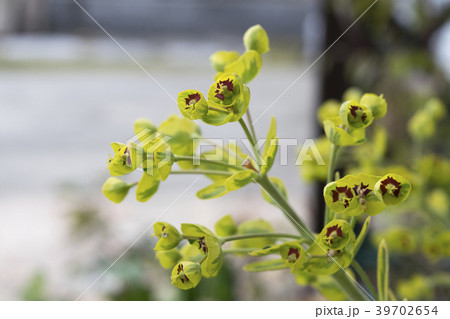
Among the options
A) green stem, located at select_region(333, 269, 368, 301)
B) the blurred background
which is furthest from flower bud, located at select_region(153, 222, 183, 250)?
the blurred background

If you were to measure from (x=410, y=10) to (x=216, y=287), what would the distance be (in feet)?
2.63

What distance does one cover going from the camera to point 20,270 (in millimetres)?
1139

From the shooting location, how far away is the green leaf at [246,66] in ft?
0.88

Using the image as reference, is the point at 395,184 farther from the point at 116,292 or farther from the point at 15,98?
the point at 15,98

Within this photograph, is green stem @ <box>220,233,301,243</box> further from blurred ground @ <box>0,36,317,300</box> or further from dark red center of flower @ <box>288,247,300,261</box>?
blurred ground @ <box>0,36,317,300</box>

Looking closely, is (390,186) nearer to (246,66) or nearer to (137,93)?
(246,66)

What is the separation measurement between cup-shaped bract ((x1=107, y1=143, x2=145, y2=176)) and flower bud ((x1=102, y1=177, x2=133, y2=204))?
0.04 metres

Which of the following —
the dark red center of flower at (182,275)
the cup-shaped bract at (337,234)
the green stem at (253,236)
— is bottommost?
the dark red center of flower at (182,275)

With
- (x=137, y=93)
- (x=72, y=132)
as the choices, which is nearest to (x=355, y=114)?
(x=137, y=93)

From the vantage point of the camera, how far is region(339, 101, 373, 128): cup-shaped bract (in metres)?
0.24

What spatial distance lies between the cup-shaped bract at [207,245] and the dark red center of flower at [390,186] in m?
0.09

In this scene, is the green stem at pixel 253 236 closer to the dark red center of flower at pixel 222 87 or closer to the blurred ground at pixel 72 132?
the dark red center of flower at pixel 222 87

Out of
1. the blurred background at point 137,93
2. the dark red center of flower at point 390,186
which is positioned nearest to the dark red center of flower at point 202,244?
the dark red center of flower at point 390,186

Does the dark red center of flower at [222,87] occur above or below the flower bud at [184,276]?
above
